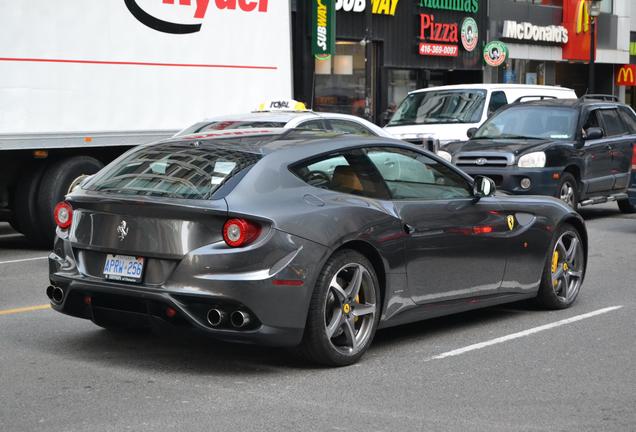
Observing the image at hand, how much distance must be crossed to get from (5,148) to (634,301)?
7.25 meters

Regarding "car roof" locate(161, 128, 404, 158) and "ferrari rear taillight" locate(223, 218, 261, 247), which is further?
"car roof" locate(161, 128, 404, 158)

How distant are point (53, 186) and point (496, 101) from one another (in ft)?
33.1

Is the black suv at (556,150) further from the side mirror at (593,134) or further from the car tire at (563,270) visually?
the car tire at (563,270)

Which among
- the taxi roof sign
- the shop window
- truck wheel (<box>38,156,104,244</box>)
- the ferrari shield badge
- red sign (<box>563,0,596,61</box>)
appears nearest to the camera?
the ferrari shield badge

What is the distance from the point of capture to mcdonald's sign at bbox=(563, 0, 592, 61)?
134ft

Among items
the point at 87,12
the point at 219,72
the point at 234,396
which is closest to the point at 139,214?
the point at 234,396

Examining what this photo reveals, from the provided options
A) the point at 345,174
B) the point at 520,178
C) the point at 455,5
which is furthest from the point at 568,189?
the point at 455,5

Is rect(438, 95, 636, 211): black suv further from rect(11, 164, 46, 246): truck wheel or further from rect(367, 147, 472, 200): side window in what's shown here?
rect(367, 147, 472, 200): side window

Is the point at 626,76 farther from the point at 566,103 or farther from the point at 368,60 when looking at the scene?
the point at 566,103

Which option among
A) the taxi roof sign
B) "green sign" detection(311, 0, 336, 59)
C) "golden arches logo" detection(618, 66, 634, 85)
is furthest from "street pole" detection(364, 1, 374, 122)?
"golden arches logo" detection(618, 66, 634, 85)

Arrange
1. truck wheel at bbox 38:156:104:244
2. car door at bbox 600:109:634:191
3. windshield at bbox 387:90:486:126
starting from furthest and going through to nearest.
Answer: windshield at bbox 387:90:486:126 < car door at bbox 600:109:634:191 < truck wheel at bbox 38:156:104:244

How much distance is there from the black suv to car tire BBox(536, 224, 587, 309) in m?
6.47

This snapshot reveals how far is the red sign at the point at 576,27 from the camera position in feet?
134

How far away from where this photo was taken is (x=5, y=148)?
13.2 meters
